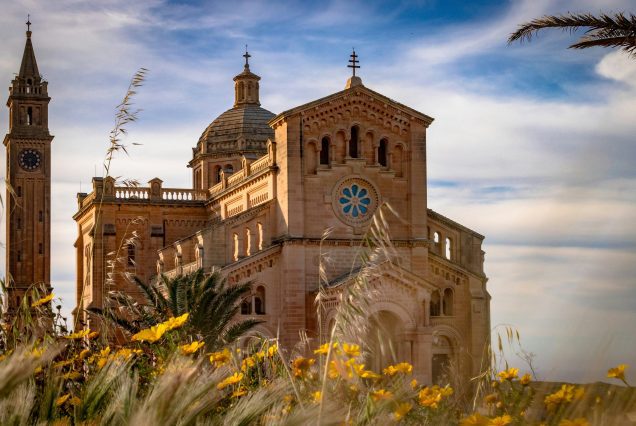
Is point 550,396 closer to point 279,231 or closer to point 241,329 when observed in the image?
point 241,329

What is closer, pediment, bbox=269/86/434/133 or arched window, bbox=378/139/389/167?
pediment, bbox=269/86/434/133

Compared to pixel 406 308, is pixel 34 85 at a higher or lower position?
higher

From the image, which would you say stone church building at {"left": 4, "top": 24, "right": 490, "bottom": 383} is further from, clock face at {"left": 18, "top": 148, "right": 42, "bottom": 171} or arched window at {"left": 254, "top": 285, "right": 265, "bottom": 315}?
clock face at {"left": 18, "top": 148, "right": 42, "bottom": 171}

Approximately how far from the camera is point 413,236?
51.6 m

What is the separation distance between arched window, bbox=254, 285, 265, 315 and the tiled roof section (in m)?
24.6

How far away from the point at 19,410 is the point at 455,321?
151 feet

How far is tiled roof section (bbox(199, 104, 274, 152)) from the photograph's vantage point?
7394 centimetres

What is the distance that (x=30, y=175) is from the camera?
3438 inches

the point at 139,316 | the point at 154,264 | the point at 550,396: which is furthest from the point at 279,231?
the point at 550,396

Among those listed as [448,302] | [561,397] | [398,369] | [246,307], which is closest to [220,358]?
[398,369]

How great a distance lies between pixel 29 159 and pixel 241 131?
2168 cm

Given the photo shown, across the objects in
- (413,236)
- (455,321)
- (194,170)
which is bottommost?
(455,321)

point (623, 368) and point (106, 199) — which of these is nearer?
point (623, 368)

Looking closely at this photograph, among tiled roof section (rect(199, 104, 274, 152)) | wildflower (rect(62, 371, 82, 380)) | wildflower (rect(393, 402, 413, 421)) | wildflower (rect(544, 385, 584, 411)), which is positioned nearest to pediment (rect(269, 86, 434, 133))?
tiled roof section (rect(199, 104, 274, 152))
